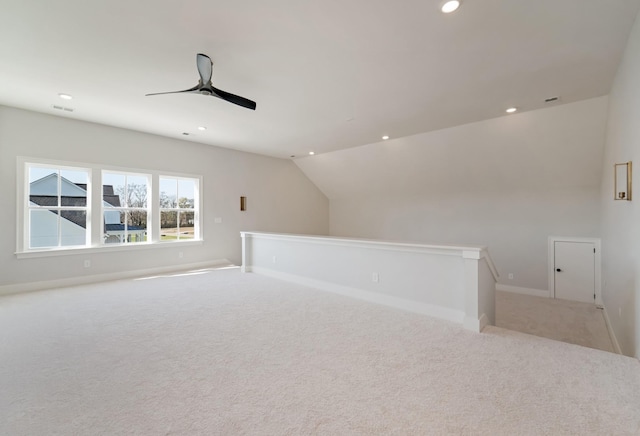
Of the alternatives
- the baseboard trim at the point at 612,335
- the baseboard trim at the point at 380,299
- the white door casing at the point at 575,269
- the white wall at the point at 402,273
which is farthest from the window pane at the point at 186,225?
the white door casing at the point at 575,269

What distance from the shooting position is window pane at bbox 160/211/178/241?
20.3 feet

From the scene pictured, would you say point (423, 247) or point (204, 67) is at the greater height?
point (204, 67)

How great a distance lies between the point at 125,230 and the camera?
18.7 ft

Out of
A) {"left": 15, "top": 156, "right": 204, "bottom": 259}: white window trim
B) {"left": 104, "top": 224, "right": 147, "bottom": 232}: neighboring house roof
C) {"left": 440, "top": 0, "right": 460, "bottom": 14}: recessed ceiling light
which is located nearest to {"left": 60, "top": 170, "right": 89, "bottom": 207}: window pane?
{"left": 15, "top": 156, "right": 204, "bottom": 259}: white window trim

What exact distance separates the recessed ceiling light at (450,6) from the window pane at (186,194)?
580cm

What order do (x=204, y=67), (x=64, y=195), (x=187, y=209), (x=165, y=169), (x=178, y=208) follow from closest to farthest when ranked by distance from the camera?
(x=204, y=67) < (x=64, y=195) < (x=165, y=169) < (x=178, y=208) < (x=187, y=209)

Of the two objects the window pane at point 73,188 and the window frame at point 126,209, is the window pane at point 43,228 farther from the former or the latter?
the window frame at point 126,209

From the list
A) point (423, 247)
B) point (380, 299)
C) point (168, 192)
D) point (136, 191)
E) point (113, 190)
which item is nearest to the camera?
point (423, 247)

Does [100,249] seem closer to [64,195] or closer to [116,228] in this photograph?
[116,228]

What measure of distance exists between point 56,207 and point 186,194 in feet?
7.19

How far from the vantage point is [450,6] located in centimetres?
222

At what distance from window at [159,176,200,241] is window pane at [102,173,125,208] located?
0.70m

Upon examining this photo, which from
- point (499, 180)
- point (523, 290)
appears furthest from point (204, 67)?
point (523, 290)

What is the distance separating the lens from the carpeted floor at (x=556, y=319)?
378cm
